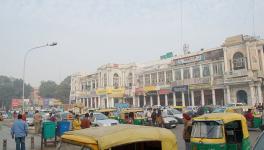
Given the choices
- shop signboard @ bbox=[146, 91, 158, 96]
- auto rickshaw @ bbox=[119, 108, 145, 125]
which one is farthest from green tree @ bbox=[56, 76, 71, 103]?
auto rickshaw @ bbox=[119, 108, 145, 125]

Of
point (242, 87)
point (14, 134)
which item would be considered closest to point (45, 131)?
point (14, 134)

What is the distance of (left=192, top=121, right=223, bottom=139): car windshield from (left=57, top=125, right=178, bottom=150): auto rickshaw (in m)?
4.29

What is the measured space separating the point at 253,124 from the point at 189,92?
34.5 m

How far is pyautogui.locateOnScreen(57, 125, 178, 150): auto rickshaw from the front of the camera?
4.46 metres

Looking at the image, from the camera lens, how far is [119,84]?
76438 mm

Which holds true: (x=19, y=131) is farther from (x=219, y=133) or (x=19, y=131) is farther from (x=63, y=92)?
(x=63, y=92)

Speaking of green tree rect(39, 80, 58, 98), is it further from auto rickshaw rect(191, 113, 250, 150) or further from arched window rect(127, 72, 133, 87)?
auto rickshaw rect(191, 113, 250, 150)

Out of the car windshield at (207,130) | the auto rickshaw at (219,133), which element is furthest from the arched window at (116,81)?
the car windshield at (207,130)

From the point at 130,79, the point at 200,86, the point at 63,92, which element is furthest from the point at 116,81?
the point at 63,92

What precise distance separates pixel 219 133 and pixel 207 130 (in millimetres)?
370

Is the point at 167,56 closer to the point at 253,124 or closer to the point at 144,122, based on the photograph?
the point at 144,122

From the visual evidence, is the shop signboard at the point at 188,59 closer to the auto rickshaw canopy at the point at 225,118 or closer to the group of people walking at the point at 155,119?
the group of people walking at the point at 155,119

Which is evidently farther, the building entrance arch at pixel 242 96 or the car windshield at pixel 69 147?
the building entrance arch at pixel 242 96

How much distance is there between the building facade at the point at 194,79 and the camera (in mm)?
44250
